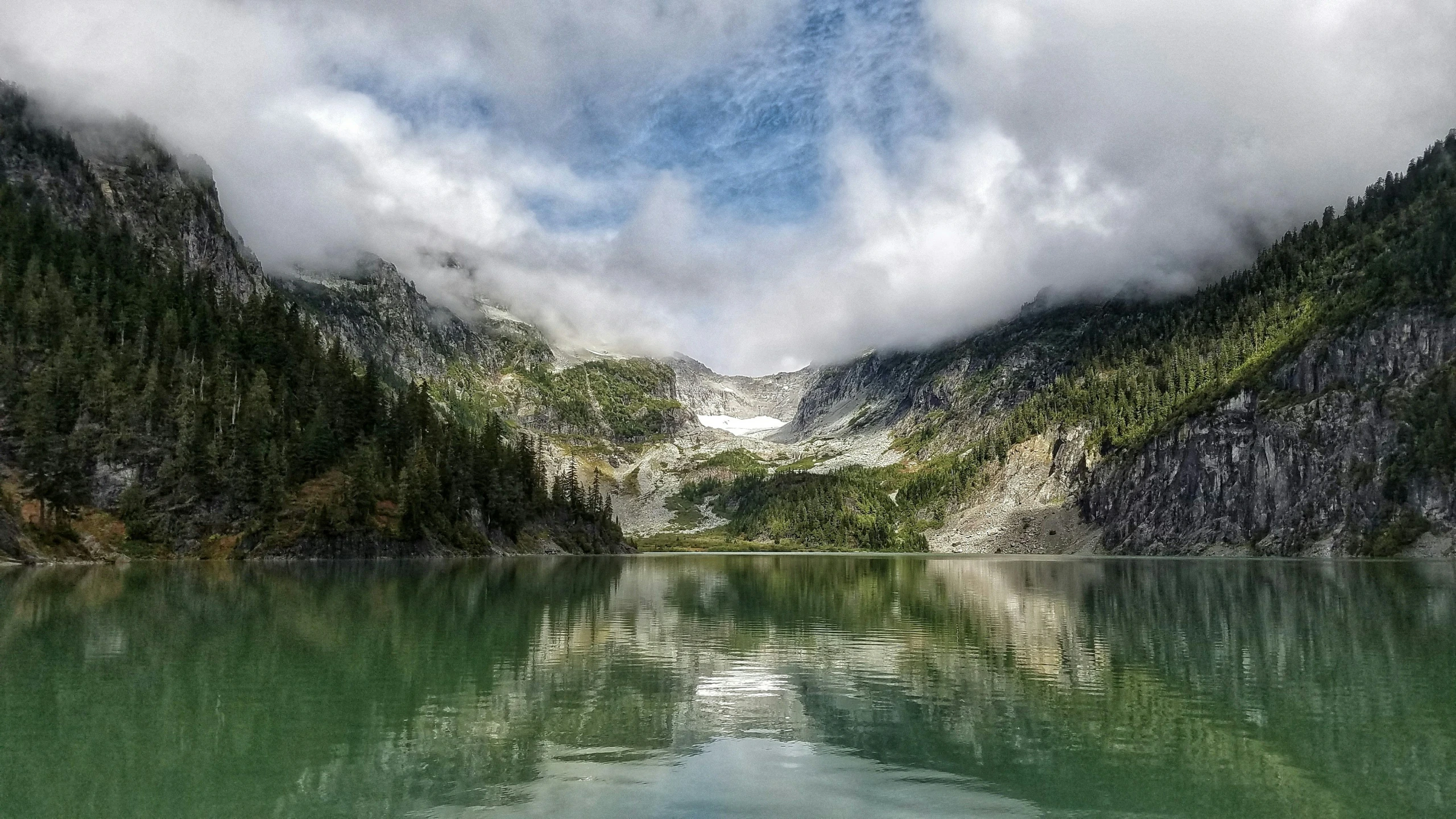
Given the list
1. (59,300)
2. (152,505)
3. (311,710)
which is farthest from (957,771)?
(59,300)

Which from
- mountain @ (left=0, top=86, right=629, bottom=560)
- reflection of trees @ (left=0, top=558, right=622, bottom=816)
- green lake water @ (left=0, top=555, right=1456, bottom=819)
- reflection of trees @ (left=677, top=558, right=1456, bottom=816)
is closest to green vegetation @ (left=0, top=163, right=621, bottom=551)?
mountain @ (left=0, top=86, right=629, bottom=560)

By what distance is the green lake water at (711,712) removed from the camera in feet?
53.5

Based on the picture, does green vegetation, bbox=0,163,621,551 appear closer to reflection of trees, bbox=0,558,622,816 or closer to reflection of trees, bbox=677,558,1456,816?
reflection of trees, bbox=0,558,622,816

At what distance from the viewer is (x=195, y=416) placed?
121 meters

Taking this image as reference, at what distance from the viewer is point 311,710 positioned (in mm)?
23531

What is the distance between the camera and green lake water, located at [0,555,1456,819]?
16.3m

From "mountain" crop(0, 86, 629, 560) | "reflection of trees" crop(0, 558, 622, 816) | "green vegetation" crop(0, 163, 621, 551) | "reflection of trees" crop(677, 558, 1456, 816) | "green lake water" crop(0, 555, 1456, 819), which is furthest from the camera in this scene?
"green vegetation" crop(0, 163, 621, 551)

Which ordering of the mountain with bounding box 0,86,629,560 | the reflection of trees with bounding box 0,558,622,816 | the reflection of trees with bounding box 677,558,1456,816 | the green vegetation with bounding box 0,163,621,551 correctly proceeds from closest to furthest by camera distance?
the reflection of trees with bounding box 0,558,622,816 → the reflection of trees with bounding box 677,558,1456,816 → the mountain with bounding box 0,86,629,560 → the green vegetation with bounding box 0,163,621,551

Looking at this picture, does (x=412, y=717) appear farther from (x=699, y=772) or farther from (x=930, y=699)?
(x=930, y=699)

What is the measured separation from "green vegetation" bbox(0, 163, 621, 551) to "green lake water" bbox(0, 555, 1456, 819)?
2590 inches

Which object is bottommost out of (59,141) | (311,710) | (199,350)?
(311,710)

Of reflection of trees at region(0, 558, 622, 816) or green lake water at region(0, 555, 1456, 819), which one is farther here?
reflection of trees at region(0, 558, 622, 816)

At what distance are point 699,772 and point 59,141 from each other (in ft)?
752

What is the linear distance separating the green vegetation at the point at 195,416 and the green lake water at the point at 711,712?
2590 inches
